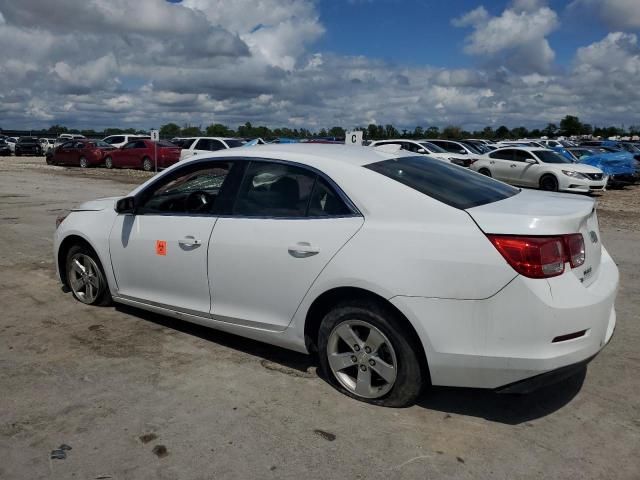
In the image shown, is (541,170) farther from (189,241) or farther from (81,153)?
(81,153)

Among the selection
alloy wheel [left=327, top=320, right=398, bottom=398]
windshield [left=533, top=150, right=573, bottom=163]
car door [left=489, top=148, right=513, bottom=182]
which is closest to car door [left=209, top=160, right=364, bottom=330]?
alloy wheel [left=327, top=320, right=398, bottom=398]

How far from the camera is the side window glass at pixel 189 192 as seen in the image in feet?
14.4

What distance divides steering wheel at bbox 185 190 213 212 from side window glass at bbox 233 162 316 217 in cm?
33

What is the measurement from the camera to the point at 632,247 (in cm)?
912

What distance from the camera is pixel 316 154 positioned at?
13.2ft

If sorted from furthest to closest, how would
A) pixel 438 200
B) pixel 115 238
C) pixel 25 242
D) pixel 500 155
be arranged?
1. pixel 500 155
2. pixel 25 242
3. pixel 115 238
4. pixel 438 200

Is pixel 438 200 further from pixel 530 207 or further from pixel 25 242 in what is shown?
pixel 25 242

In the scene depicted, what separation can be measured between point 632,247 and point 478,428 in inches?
279

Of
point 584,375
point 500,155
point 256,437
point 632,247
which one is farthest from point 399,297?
point 500,155

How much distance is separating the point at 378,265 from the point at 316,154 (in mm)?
1058

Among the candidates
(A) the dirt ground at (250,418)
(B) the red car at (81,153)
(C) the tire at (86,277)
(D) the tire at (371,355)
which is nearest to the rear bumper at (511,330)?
(D) the tire at (371,355)

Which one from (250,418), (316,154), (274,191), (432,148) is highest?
(432,148)

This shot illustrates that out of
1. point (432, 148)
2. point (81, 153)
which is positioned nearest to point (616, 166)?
point (432, 148)

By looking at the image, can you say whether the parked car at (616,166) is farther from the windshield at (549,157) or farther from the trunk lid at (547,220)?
the trunk lid at (547,220)
